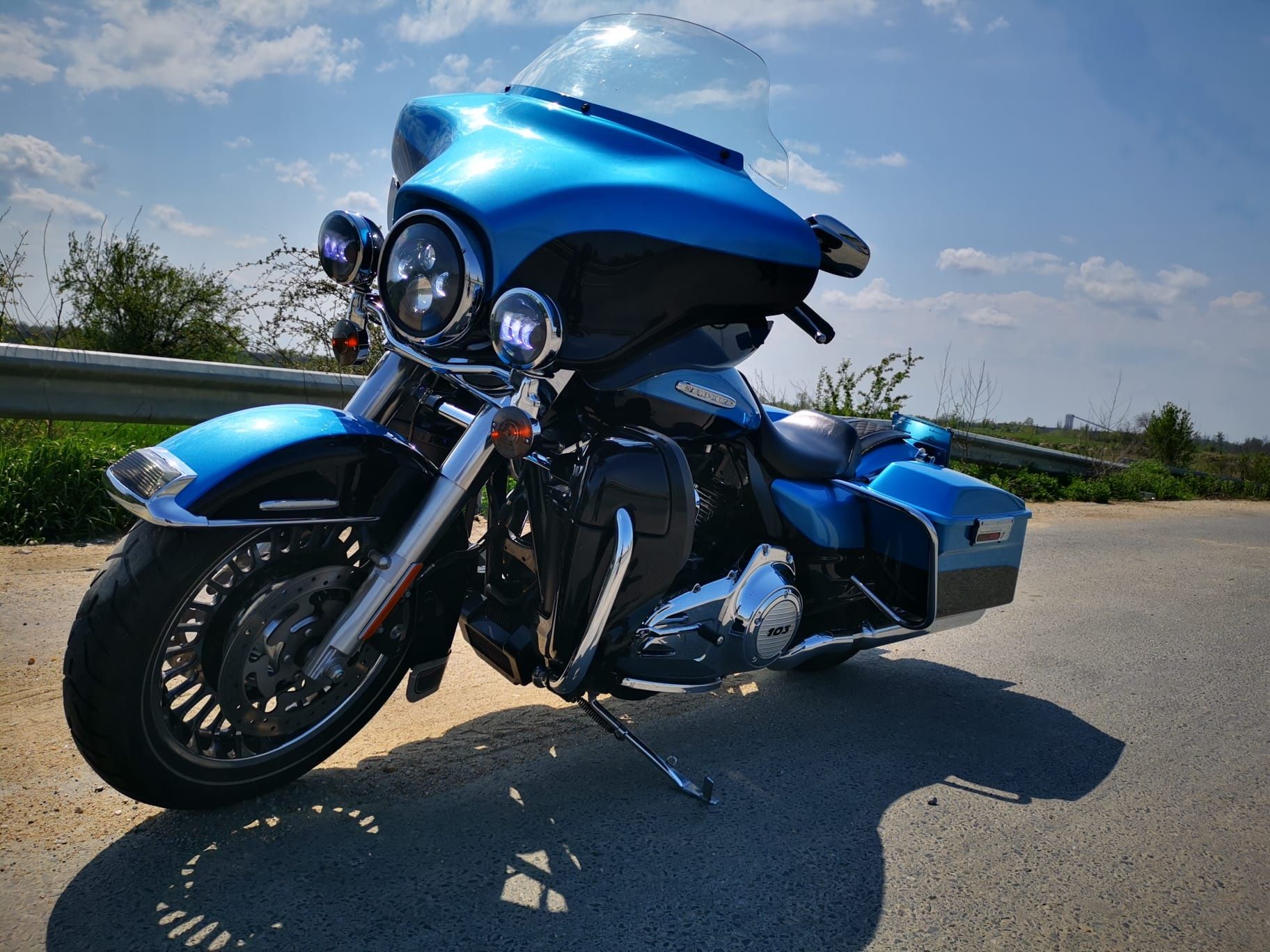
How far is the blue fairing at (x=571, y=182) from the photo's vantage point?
2371 mm

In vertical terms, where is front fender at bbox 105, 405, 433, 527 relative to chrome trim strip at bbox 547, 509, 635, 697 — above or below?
above

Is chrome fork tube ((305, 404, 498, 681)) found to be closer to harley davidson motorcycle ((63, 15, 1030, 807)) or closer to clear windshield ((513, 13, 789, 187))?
harley davidson motorcycle ((63, 15, 1030, 807))

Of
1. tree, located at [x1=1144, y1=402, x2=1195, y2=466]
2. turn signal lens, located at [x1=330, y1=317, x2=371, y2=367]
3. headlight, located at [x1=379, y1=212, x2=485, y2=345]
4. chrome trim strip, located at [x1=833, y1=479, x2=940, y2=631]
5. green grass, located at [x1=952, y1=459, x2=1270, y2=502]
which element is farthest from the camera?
tree, located at [x1=1144, y1=402, x2=1195, y2=466]

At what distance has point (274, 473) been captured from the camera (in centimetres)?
224

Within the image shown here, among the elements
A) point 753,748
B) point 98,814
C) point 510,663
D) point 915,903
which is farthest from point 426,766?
point 915,903

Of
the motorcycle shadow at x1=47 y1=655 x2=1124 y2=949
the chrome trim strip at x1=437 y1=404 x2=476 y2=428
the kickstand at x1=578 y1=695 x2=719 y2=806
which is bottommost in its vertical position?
the motorcycle shadow at x1=47 y1=655 x2=1124 y2=949

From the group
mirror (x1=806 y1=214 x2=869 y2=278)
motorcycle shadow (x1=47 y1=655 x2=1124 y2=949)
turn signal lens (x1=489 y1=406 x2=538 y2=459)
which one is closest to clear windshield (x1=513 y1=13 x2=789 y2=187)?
mirror (x1=806 y1=214 x2=869 y2=278)

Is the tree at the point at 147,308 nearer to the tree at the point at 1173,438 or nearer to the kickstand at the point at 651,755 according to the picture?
the kickstand at the point at 651,755

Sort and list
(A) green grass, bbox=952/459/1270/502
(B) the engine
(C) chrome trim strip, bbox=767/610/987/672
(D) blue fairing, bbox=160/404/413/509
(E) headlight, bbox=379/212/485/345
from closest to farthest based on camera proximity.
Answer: (D) blue fairing, bbox=160/404/413/509 < (E) headlight, bbox=379/212/485/345 < (B) the engine < (C) chrome trim strip, bbox=767/610/987/672 < (A) green grass, bbox=952/459/1270/502

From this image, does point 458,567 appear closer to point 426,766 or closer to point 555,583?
point 555,583

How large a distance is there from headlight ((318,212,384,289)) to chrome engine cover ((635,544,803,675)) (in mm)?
1277

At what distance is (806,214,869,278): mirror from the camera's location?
110 inches

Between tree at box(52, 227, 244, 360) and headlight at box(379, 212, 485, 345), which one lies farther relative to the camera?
tree at box(52, 227, 244, 360)

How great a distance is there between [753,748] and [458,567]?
124cm
